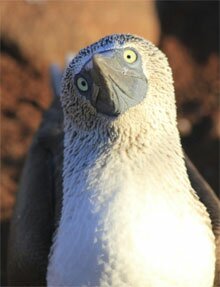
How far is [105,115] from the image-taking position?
331cm

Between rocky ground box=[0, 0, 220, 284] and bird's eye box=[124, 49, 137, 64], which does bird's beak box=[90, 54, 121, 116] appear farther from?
rocky ground box=[0, 0, 220, 284]

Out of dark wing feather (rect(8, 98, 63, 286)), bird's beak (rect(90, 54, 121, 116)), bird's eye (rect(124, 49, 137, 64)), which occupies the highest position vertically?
bird's eye (rect(124, 49, 137, 64))

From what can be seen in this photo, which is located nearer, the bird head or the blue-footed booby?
the bird head

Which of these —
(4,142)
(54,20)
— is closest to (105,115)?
(4,142)

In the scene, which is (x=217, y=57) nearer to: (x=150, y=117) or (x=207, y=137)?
(x=207, y=137)

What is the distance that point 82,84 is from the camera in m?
3.33

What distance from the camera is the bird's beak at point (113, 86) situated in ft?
10.3

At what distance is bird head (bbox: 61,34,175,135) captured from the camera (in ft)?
10.5

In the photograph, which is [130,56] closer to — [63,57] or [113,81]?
[113,81]

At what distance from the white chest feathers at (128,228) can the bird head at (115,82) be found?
6.5 inches

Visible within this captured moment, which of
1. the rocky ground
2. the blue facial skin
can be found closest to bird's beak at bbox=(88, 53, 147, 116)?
the blue facial skin

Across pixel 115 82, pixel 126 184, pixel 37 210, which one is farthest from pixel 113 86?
pixel 37 210

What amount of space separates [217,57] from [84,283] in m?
4.70

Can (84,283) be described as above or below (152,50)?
below
